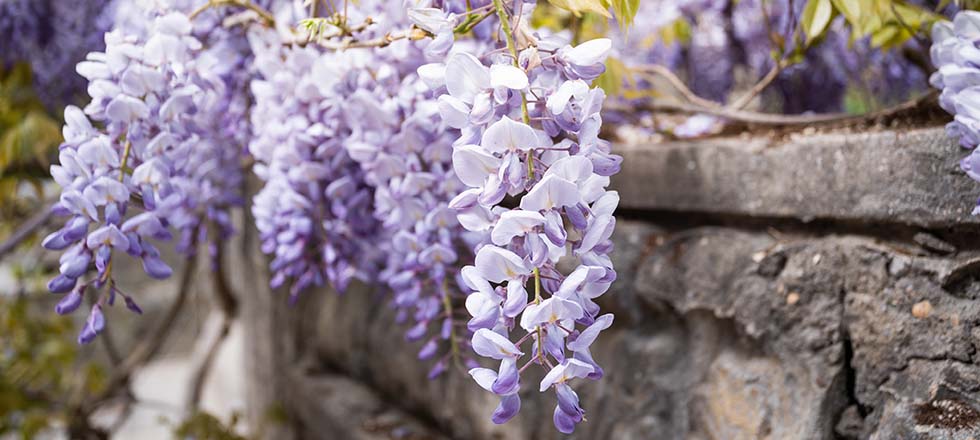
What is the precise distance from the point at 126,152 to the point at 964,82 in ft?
2.52

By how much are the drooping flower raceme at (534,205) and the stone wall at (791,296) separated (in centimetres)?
34

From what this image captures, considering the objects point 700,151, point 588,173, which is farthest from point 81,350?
point 588,173

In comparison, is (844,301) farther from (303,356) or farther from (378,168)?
(303,356)

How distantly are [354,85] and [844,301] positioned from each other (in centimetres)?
59

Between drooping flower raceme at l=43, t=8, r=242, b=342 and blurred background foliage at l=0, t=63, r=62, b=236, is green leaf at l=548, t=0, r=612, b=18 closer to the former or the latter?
drooping flower raceme at l=43, t=8, r=242, b=342

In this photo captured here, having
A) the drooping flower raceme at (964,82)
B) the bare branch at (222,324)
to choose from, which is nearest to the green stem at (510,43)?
the drooping flower raceme at (964,82)

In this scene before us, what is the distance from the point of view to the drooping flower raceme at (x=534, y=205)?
0.56m

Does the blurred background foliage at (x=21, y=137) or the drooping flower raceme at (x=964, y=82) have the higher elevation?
the drooping flower raceme at (x=964, y=82)

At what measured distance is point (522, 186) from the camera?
574 mm

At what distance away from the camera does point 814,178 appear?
2.79 feet

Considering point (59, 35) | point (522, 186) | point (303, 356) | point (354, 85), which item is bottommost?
point (303, 356)

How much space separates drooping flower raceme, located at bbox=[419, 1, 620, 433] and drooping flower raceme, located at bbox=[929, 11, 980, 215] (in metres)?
0.31

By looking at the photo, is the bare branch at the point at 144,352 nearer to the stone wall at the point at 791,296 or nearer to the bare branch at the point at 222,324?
the bare branch at the point at 222,324

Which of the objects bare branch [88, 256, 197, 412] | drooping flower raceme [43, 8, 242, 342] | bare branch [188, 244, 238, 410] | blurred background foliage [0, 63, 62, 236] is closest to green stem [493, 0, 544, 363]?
drooping flower raceme [43, 8, 242, 342]
